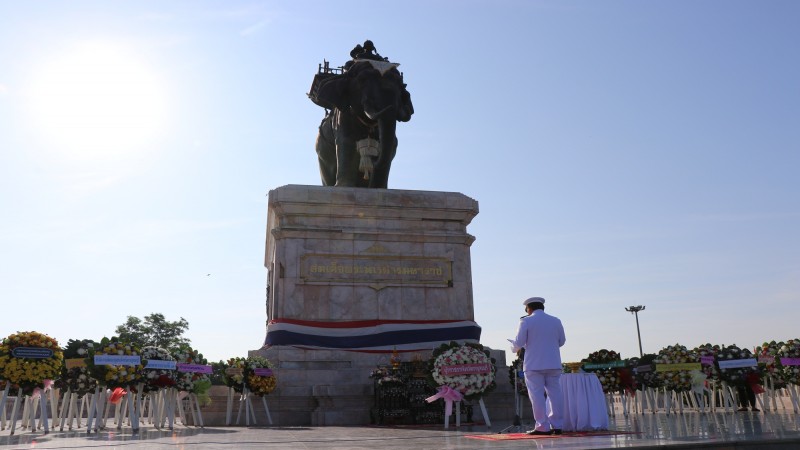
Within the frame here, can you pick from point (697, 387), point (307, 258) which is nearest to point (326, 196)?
point (307, 258)

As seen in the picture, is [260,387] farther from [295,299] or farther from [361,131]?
[361,131]

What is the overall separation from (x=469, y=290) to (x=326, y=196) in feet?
15.4

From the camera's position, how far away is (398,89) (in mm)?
22781

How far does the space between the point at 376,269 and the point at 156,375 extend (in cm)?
695

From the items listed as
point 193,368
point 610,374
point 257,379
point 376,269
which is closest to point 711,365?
point 610,374

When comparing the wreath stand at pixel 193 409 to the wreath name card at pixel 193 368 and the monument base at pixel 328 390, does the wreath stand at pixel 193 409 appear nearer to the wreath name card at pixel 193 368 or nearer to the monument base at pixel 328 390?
the wreath name card at pixel 193 368

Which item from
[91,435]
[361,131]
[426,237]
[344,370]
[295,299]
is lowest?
[91,435]

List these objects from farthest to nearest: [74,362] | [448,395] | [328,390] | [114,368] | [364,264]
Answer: [364,264] < [328,390] < [74,362] < [448,395] < [114,368]

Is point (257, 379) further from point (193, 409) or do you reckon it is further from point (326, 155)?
point (326, 155)

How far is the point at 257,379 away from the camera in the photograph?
14758mm

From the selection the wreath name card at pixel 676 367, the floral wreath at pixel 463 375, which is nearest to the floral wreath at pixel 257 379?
the floral wreath at pixel 463 375

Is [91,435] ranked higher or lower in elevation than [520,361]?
lower

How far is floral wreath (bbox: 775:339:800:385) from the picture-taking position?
14.9 metres

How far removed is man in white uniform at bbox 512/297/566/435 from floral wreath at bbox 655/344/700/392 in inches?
236
